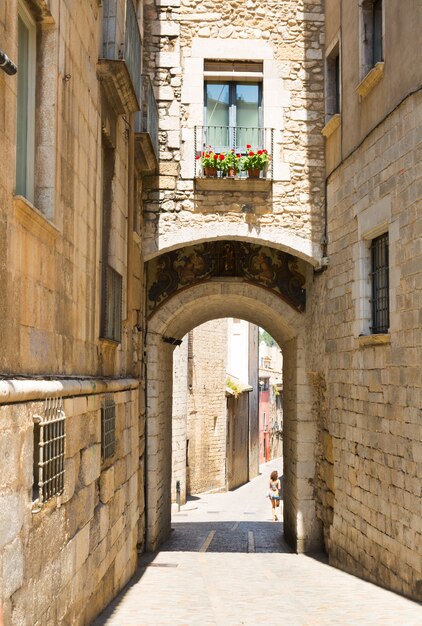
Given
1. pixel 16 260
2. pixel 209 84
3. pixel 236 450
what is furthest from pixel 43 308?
pixel 236 450

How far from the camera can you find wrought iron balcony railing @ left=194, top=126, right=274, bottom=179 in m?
12.3

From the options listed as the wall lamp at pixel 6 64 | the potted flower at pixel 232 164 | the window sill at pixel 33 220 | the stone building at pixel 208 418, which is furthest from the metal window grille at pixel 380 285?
the stone building at pixel 208 418

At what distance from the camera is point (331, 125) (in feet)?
38.2

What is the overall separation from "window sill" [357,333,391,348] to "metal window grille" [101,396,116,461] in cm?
286

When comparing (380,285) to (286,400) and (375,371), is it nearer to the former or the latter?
(375,371)

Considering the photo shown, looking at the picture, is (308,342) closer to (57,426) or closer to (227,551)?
(227,551)

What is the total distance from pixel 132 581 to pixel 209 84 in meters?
6.85

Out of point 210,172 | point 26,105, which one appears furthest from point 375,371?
point 26,105

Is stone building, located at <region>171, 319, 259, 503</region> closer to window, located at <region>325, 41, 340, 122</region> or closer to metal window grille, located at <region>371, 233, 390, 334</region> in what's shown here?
window, located at <region>325, 41, 340, 122</region>

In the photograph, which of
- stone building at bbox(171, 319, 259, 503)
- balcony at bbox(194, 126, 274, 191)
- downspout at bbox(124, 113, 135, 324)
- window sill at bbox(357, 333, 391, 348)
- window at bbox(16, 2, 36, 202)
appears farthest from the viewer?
stone building at bbox(171, 319, 259, 503)

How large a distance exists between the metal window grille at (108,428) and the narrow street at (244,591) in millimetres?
1452

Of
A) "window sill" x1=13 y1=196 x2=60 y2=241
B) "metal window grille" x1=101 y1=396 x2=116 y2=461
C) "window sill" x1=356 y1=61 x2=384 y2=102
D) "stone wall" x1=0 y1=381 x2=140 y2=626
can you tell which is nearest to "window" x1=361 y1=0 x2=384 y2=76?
"window sill" x1=356 y1=61 x2=384 y2=102

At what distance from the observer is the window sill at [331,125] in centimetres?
1136

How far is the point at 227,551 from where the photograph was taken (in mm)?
14203
